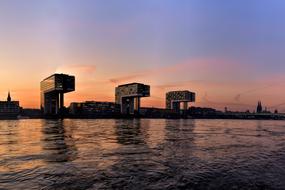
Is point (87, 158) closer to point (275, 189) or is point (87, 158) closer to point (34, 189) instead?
point (34, 189)

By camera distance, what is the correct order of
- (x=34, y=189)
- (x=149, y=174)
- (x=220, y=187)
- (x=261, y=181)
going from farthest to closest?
(x=149, y=174) < (x=261, y=181) < (x=220, y=187) < (x=34, y=189)

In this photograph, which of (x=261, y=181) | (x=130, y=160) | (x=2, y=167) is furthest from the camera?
(x=130, y=160)

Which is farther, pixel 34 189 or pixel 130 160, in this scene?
pixel 130 160

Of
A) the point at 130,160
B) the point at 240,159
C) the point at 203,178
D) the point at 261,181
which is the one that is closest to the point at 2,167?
the point at 130,160

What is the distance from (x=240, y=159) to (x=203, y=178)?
33.7 feet

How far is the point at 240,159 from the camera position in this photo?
2923 cm

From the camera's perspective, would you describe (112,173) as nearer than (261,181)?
No

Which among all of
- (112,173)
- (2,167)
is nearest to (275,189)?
(112,173)

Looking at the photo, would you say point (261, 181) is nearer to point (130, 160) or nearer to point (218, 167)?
point (218, 167)

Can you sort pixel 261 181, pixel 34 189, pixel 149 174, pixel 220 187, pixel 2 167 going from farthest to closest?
pixel 2 167, pixel 149 174, pixel 261 181, pixel 220 187, pixel 34 189

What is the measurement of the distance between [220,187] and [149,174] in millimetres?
5115

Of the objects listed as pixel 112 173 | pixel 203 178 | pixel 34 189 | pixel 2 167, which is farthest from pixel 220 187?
pixel 2 167

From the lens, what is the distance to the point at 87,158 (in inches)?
1117

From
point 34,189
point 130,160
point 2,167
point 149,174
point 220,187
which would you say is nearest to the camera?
point 34,189
